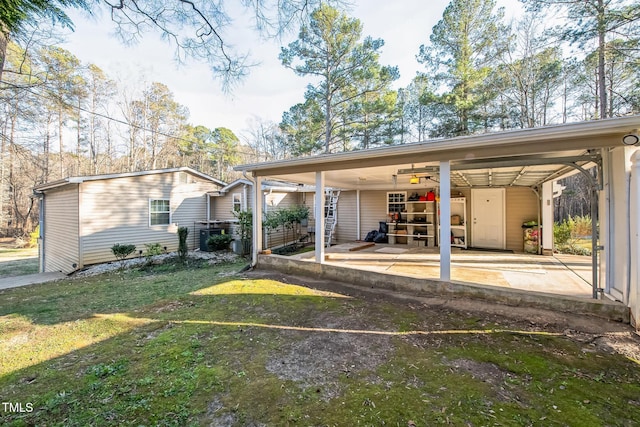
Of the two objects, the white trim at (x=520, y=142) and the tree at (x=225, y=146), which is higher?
the tree at (x=225, y=146)

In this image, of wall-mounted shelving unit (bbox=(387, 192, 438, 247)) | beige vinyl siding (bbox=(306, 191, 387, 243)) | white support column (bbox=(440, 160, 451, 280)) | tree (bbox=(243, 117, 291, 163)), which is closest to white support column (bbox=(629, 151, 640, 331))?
white support column (bbox=(440, 160, 451, 280))

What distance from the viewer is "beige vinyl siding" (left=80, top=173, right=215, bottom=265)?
9.18 metres

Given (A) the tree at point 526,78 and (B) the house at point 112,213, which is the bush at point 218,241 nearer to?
(B) the house at point 112,213

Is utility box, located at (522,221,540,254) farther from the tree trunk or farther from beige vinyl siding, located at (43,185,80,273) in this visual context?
beige vinyl siding, located at (43,185,80,273)

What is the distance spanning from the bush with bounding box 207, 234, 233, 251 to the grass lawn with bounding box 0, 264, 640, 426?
646cm

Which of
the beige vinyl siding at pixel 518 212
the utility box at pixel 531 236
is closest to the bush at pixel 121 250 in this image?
the beige vinyl siding at pixel 518 212

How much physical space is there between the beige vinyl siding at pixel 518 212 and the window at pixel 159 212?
498 inches

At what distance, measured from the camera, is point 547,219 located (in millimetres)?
7664

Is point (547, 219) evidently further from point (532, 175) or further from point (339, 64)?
point (339, 64)

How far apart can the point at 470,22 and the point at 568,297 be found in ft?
46.8

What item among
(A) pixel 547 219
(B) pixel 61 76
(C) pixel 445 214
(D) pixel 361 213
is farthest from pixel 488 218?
(B) pixel 61 76

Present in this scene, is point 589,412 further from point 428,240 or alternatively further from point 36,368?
point 428,240

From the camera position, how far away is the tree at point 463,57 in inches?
500

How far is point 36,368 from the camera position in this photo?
9.07ft
